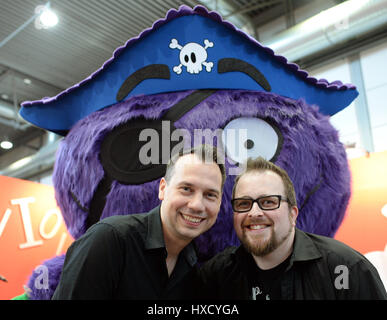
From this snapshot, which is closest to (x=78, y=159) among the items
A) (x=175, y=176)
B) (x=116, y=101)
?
(x=116, y=101)

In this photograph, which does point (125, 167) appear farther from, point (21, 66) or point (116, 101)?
point (21, 66)

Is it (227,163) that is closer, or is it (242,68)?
(227,163)

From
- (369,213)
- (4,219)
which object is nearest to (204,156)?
(369,213)

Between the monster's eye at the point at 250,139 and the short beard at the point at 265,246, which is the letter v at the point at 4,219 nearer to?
the monster's eye at the point at 250,139

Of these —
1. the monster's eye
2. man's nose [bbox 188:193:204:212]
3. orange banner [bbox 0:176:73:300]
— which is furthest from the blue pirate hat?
orange banner [bbox 0:176:73:300]

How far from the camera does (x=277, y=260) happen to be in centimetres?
93

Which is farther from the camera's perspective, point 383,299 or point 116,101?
point 116,101

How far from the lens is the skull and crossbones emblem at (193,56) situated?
1.18 meters

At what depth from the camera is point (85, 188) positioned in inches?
46.6

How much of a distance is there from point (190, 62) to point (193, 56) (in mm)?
21

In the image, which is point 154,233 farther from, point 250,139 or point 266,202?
point 250,139

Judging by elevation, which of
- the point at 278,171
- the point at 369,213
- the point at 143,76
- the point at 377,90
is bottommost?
the point at 278,171

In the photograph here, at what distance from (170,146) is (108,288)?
0.43 m

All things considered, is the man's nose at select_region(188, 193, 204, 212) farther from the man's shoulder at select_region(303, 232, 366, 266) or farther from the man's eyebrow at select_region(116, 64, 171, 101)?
the man's eyebrow at select_region(116, 64, 171, 101)
